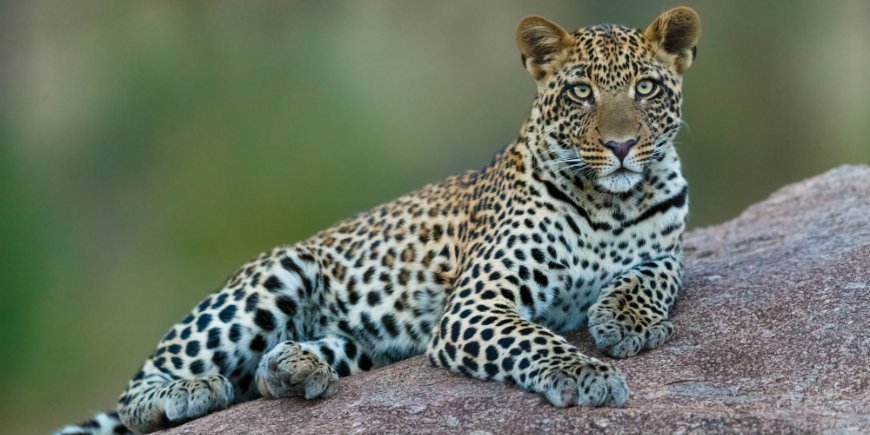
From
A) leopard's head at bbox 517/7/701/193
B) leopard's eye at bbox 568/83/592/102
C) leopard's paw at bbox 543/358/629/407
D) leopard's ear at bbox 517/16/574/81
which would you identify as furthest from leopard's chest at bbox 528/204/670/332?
leopard's paw at bbox 543/358/629/407

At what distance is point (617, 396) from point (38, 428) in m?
11.8

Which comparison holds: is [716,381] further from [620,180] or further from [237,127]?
[237,127]

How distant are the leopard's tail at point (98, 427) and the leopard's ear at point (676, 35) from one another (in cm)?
521

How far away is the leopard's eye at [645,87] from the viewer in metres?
8.41

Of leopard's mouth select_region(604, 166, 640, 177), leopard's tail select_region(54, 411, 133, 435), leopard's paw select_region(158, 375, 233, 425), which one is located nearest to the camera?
leopard's mouth select_region(604, 166, 640, 177)

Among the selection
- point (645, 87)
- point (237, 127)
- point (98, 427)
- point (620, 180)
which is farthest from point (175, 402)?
point (237, 127)

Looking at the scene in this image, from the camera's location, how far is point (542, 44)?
8.90 m

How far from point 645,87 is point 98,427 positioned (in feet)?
17.0

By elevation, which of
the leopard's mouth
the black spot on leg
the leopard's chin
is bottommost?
the black spot on leg

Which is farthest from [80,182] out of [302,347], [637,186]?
[637,186]

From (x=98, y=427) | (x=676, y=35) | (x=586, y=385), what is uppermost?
(x=676, y=35)

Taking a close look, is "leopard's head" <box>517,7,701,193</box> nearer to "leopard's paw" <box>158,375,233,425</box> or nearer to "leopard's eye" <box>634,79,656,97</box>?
"leopard's eye" <box>634,79,656,97</box>

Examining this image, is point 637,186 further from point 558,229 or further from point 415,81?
point 415,81

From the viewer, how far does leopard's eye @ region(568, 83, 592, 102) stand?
27.7 ft
